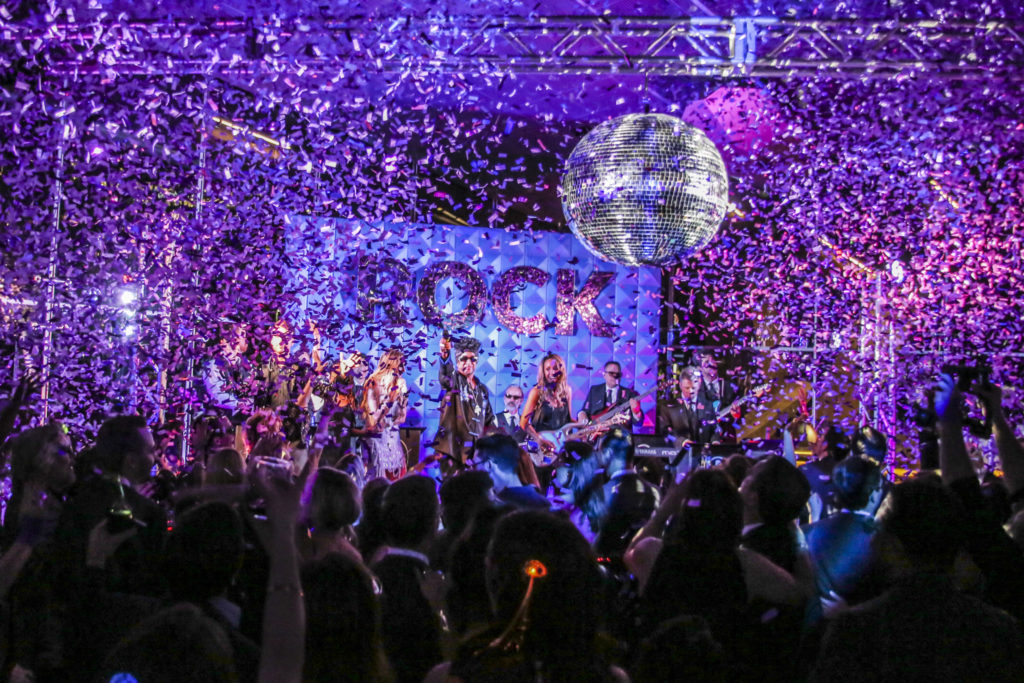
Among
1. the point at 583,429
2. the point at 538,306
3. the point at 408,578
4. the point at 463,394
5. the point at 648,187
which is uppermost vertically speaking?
the point at 648,187

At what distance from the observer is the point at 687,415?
8.66 metres

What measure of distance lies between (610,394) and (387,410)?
8.14ft

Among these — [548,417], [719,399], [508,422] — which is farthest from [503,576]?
[719,399]

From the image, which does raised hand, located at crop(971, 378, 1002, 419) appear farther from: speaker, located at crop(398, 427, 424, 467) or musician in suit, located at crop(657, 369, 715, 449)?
speaker, located at crop(398, 427, 424, 467)

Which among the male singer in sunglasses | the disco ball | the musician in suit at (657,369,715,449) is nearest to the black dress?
the male singer in sunglasses

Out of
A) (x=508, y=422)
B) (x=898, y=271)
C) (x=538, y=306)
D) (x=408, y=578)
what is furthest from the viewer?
(x=538, y=306)

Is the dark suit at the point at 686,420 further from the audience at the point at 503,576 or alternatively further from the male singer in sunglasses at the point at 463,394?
the audience at the point at 503,576

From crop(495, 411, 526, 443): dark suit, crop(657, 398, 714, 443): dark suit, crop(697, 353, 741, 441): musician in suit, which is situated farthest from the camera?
crop(697, 353, 741, 441): musician in suit

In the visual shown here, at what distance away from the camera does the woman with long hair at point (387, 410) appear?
305 inches

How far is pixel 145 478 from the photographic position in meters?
2.78

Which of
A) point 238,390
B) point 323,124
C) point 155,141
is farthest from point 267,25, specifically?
point 238,390

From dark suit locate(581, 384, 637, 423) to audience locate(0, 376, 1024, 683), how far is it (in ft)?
19.9

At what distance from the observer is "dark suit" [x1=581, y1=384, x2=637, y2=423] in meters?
9.52

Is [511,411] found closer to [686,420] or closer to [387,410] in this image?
[387,410]
